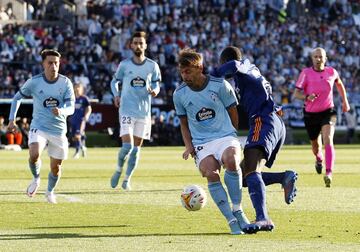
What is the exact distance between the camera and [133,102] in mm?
18953

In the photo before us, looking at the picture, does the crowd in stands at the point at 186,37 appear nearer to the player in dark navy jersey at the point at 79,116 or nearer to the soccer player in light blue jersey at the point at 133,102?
the player in dark navy jersey at the point at 79,116

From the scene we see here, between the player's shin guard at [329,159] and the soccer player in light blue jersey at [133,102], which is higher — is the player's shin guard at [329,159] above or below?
below

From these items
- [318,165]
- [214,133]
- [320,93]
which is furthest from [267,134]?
[318,165]

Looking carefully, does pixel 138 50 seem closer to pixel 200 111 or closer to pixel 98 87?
pixel 200 111

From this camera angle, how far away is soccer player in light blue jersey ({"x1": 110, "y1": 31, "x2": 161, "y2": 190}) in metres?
18.8

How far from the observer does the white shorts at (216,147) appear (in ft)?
39.9

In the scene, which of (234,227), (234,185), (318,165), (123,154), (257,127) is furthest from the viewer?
(318,165)

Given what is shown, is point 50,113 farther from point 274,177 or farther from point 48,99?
point 274,177

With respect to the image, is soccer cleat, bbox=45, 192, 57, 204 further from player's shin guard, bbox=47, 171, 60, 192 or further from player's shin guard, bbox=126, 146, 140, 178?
player's shin guard, bbox=126, 146, 140, 178

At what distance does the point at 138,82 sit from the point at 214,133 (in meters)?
Result: 6.74

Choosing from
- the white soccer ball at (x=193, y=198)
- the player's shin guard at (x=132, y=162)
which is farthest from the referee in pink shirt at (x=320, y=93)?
the white soccer ball at (x=193, y=198)

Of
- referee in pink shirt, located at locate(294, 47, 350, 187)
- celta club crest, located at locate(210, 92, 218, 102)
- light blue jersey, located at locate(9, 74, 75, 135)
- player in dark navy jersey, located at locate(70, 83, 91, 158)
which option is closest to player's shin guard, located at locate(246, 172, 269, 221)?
celta club crest, located at locate(210, 92, 218, 102)

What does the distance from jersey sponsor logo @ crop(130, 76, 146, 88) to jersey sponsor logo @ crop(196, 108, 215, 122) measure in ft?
21.8

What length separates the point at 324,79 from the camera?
20453 mm
